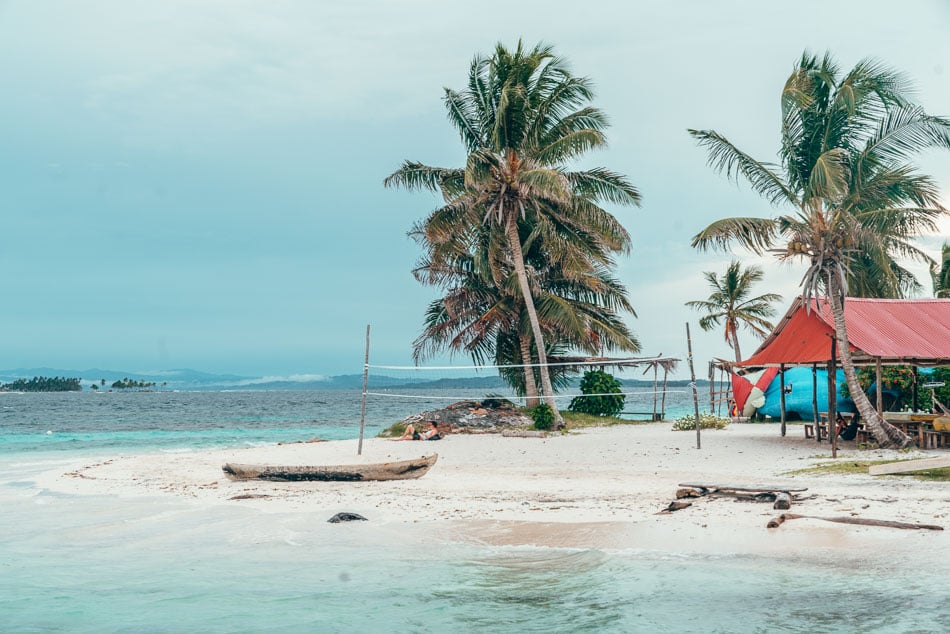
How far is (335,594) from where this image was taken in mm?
7816

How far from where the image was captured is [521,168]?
2194 cm

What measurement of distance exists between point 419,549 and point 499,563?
1.15 metres

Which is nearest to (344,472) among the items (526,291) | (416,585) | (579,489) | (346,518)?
(346,518)

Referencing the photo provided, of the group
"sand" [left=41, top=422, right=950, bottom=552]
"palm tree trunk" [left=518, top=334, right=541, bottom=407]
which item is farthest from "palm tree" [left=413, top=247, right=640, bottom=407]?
"sand" [left=41, top=422, right=950, bottom=552]

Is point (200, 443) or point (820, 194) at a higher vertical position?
point (820, 194)

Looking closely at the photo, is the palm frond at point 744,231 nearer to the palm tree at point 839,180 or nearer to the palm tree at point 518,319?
the palm tree at point 839,180

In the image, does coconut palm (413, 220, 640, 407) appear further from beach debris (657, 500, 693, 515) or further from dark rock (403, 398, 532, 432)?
beach debris (657, 500, 693, 515)

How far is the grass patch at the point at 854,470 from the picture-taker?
37.3 feet

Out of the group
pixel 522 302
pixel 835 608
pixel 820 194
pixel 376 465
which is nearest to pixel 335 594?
pixel 835 608

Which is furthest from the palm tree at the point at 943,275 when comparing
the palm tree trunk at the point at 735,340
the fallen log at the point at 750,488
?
the fallen log at the point at 750,488

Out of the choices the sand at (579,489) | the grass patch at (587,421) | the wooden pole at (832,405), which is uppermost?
the wooden pole at (832,405)

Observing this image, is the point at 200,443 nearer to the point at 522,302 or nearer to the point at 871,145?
the point at 522,302

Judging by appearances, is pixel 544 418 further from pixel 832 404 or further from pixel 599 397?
pixel 832 404

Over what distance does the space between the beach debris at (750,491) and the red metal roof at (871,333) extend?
21.6 ft
